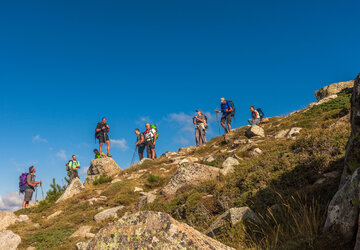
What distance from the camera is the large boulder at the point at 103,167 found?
2161 centimetres

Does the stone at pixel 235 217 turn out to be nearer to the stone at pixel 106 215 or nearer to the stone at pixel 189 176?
the stone at pixel 189 176

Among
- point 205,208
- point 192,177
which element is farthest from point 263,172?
point 192,177

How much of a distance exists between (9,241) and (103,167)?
40.5 ft

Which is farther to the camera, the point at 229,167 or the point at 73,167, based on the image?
the point at 73,167

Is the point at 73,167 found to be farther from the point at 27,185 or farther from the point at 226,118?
the point at 226,118

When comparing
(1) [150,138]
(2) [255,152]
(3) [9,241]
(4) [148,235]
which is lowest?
(4) [148,235]

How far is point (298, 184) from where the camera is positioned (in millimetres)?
6371

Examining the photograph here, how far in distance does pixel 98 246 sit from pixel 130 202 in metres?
10.3

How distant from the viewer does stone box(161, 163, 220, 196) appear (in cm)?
1108

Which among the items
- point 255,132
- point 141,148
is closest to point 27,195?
point 141,148

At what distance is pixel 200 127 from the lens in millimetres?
23594

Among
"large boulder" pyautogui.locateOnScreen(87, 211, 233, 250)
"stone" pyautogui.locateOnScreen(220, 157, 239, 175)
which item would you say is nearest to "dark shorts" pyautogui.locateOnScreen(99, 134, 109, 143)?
"stone" pyautogui.locateOnScreen(220, 157, 239, 175)

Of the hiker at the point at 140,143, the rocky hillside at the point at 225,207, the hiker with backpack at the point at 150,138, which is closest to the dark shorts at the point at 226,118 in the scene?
the rocky hillside at the point at 225,207

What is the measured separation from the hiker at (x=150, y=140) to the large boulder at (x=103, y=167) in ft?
11.2
